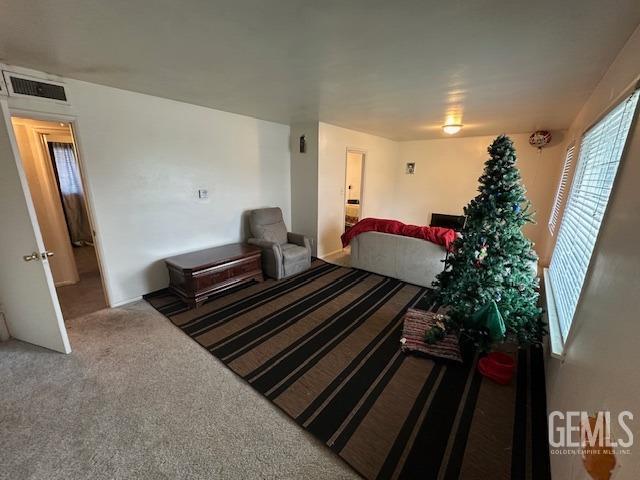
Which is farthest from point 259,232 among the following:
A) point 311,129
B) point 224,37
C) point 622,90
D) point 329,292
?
point 622,90

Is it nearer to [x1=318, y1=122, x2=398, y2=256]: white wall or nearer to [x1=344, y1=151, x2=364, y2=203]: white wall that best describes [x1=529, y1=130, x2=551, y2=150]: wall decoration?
[x1=318, y1=122, x2=398, y2=256]: white wall

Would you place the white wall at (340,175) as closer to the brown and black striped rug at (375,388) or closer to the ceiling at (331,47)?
the ceiling at (331,47)

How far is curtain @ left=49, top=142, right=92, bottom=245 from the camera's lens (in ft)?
16.1

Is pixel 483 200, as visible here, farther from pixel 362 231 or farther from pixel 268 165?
pixel 268 165

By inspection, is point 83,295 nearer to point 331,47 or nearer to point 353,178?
point 331,47

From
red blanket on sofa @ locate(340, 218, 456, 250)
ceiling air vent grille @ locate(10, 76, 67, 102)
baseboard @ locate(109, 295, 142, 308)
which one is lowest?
baseboard @ locate(109, 295, 142, 308)

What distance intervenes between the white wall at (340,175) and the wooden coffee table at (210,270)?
4.88 feet

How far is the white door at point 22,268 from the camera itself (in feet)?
6.09

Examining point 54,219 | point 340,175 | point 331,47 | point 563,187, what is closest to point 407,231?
point 340,175

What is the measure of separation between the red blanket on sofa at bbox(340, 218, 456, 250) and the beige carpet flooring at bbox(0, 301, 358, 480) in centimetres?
256

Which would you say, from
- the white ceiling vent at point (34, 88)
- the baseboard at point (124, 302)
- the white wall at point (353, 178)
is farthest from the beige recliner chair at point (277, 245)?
the white wall at point (353, 178)

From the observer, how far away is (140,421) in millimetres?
1603

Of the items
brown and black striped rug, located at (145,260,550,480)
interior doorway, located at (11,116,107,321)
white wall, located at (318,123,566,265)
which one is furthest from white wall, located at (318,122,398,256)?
interior doorway, located at (11,116,107,321)

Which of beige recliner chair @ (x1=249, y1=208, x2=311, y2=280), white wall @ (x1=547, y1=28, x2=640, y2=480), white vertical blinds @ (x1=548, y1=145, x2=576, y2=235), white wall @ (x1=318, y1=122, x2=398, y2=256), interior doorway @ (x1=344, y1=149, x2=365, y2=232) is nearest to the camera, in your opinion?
white wall @ (x1=547, y1=28, x2=640, y2=480)
